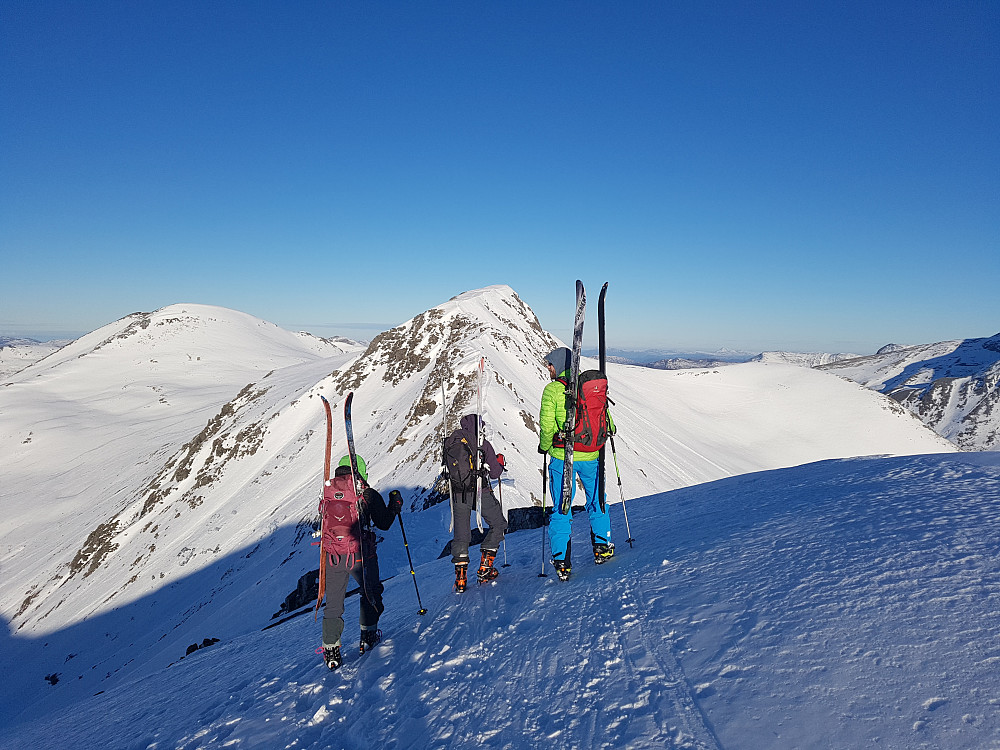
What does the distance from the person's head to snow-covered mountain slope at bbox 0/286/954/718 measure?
11.6m

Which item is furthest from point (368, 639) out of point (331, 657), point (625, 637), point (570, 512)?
point (625, 637)

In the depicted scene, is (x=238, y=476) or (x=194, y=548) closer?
(x=194, y=548)

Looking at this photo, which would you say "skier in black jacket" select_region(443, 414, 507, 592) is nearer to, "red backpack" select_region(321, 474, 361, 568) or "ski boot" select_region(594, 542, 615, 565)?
"ski boot" select_region(594, 542, 615, 565)

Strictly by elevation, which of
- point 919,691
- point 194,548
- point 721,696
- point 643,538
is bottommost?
point 194,548

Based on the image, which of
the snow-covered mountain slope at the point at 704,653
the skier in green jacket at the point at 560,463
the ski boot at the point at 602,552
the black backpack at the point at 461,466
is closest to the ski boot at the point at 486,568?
the snow-covered mountain slope at the point at 704,653

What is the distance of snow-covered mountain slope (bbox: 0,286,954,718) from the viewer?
1013 inches

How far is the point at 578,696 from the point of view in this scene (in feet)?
13.5

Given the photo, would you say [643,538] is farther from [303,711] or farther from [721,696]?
[303,711]

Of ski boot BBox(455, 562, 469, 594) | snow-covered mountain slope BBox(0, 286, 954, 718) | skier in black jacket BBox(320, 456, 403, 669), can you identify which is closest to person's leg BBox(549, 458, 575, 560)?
ski boot BBox(455, 562, 469, 594)

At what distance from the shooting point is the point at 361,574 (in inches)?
263

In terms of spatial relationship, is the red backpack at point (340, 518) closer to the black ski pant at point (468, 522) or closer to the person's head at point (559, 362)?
the black ski pant at point (468, 522)

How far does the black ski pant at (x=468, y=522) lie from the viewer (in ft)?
25.6

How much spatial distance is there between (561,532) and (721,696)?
11.5ft

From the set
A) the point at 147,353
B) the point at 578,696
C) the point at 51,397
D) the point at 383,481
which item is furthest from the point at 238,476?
the point at 147,353
